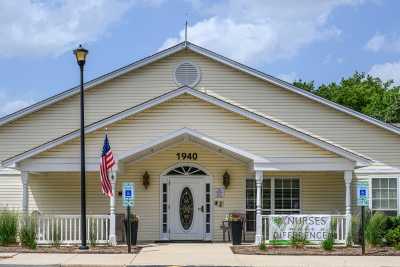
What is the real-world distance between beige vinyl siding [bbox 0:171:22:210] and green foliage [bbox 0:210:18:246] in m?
3.64

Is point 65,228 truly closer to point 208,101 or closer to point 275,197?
point 208,101

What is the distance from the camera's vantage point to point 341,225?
21.0m

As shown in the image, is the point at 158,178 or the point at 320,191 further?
the point at 320,191

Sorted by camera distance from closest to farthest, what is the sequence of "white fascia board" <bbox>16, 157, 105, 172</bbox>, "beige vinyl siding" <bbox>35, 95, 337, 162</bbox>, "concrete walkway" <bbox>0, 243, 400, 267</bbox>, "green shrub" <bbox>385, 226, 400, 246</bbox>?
"concrete walkway" <bbox>0, 243, 400, 267</bbox>, "green shrub" <bbox>385, 226, 400, 246</bbox>, "white fascia board" <bbox>16, 157, 105, 172</bbox>, "beige vinyl siding" <bbox>35, 95, 337, 162</bbox>

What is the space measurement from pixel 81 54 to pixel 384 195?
11.3 m

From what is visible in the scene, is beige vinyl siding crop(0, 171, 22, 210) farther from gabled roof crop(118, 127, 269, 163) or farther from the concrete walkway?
the concrete walkway

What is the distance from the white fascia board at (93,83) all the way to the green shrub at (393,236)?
9.57 m

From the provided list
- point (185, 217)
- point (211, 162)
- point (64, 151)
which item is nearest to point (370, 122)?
point (211, 162)

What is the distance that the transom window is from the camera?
2358 cm

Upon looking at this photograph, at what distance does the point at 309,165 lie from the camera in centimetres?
2103

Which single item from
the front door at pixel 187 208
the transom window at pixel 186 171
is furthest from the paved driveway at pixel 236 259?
the transom window at pixel 186 171

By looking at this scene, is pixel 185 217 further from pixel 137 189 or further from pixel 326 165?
pixel 326 165

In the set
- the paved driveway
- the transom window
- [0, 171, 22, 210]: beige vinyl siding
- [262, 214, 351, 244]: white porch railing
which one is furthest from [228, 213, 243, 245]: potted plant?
[0, 171, 22, 210]: beige vinyl siding

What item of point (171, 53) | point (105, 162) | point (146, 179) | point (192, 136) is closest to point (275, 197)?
point (192, 136)
